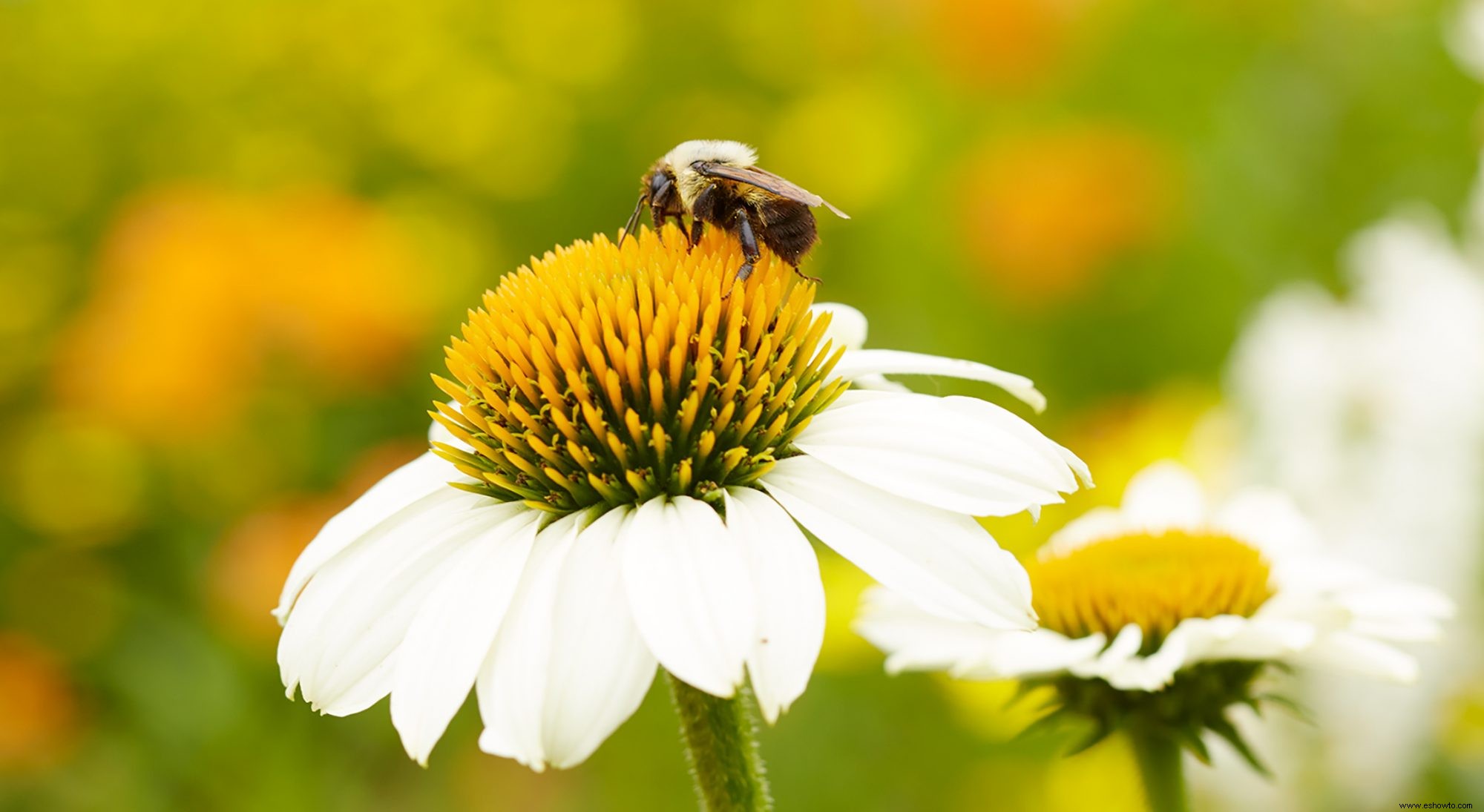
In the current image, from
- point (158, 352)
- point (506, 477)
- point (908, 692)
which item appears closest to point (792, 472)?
point (506, 477)

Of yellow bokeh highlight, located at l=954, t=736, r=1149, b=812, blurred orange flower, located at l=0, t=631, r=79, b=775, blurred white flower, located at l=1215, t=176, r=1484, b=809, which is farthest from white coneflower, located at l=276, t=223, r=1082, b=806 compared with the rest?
blurred orange flower, located at l=0, t=631, r=79, b=775

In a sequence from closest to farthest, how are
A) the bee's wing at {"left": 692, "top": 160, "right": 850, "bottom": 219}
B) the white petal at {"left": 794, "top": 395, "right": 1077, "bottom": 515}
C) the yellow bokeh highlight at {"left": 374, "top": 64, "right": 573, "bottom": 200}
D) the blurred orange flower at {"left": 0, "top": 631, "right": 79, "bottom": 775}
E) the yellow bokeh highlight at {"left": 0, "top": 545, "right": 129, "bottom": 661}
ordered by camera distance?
1. the white petal at {"left": 794, "top": 395, "right": 1077, "bottom": 515}
2. the bee's wing at {"left": 692, "top": 160, "right": 850, "bottom": 219}
3. the blurred orange flower at {"left": 0, "top": 631, "right": 79, "bottom": 775}
4. the yellow bokeh highlight at {"left": 0, "top": 545, "right": 129, "bottom": 661}
5. the yellow bokeh highlight at {"left": 374, "top": 64, "right": 573, "bottom": 200}

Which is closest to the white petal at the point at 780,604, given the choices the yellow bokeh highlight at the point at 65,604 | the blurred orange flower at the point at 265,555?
the blurred orange flower at the point at 265,555

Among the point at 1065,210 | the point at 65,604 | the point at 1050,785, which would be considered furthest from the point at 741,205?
the point at 65,604

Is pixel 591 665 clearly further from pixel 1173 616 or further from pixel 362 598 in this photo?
pixel 1173 616

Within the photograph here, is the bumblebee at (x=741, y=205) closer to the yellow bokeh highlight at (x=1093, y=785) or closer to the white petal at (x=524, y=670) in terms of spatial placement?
the white petal at (x=524, y=670)

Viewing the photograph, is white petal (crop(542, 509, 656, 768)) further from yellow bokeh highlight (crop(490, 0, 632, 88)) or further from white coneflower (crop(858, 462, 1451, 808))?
yellow bokeh highlight (crop(490, 0, 632, 88))
